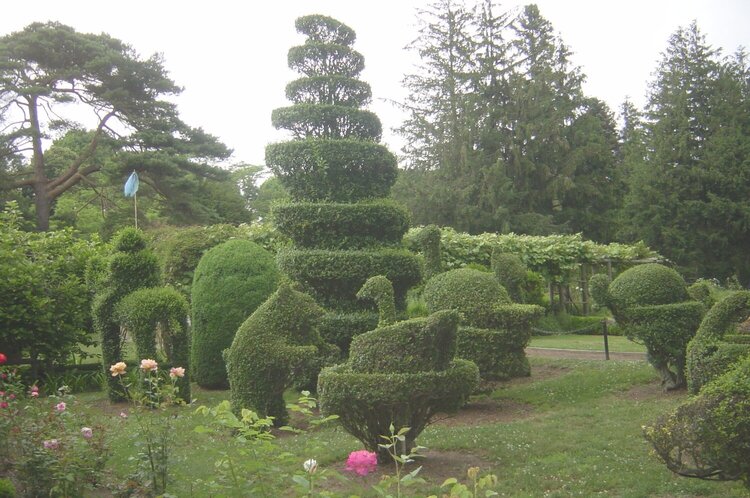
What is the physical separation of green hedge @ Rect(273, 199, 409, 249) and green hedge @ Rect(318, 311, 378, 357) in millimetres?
1300

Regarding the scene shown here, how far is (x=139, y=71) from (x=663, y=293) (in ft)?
66.6

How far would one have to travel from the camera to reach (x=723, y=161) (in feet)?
94.7

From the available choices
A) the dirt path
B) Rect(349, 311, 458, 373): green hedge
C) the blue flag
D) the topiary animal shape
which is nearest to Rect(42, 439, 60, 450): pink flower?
Rect(349, 311, 458, 373): green hedge

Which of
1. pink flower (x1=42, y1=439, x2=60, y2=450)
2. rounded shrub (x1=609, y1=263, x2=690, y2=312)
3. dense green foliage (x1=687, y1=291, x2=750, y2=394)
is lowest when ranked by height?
pink flower (x1=42, y1=439, x2=60, y2=450)

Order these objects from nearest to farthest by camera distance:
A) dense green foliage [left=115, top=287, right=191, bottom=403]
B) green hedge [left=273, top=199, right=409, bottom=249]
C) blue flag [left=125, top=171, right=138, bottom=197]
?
dense green foliage [left=115, top=287, right=191, bottom=403] < green hedge [left=273, top=199, right=409, bottom=249] < blue flag [left=125, top=171, right=138, bottom=197]

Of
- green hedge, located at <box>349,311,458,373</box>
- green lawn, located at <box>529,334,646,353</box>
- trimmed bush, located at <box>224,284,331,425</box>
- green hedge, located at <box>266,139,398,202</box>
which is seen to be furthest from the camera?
green lawn, located at <box>529,334,646,353</box>

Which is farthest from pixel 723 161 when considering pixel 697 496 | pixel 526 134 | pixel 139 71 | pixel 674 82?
pixel 697 496

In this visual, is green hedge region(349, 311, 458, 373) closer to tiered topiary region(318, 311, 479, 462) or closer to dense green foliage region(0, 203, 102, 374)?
tiered topiary region(318, 311, 479, 462)

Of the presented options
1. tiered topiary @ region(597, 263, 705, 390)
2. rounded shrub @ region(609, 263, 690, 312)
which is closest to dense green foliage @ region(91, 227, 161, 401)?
tiered topiary @ region(597, 263, 705, 390)

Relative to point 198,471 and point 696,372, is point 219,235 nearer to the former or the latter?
point 198,471

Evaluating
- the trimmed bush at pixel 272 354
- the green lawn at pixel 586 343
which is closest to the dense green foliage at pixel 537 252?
the green lawn at pixel 586 343

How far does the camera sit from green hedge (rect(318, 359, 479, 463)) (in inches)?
263

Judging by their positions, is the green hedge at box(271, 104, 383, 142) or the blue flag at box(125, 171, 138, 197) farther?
the blue flag at box(125, 171, 138, 197)

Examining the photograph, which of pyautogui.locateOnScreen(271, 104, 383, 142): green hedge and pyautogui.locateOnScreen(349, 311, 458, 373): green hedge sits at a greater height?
pyautogui.locateOnScreen(271, 104, 383, 142): green hedge
